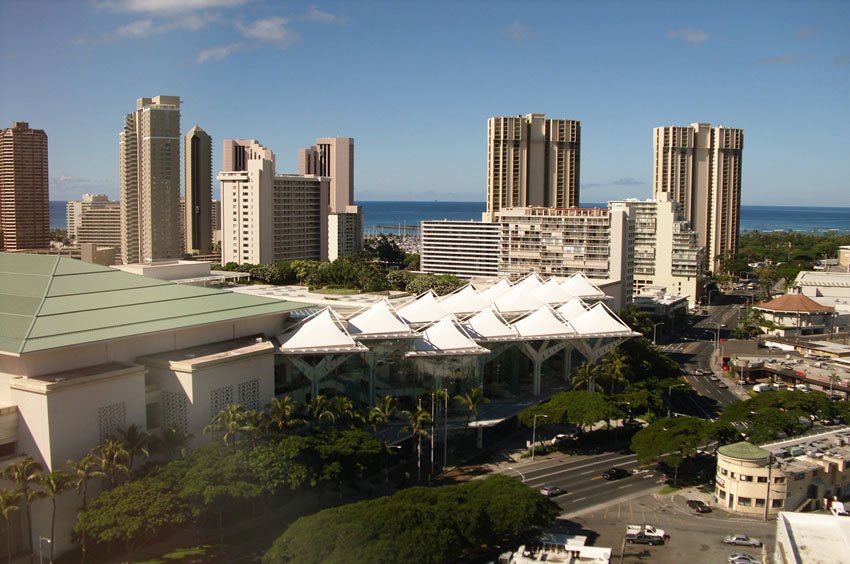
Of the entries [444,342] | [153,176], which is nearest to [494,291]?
[444,342]

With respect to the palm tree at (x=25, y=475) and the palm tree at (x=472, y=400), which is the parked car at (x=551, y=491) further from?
the palm tree at (x=25, y=475)

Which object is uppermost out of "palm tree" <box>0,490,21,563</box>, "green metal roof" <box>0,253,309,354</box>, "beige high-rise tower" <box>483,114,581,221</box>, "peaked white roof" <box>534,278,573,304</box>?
"beige high-rise tower" <box>483,114,581,221</box>

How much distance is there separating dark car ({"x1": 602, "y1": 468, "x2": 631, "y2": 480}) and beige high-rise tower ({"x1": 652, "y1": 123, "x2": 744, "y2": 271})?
243 ft

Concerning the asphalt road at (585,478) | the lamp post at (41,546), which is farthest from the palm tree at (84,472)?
the asphalt road at (585,478)

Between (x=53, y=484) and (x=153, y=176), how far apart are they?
2693 inches

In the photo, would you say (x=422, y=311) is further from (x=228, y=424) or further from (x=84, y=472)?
(x=84, y=472)

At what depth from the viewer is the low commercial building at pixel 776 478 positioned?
3319 cm

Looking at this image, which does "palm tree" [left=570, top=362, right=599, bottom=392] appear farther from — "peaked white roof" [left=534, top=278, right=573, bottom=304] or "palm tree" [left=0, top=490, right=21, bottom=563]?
"palm tree" [left=0, top=490, right=21, bottom=563]

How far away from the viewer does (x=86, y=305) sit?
33.0 meters

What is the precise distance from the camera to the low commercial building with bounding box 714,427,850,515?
33.2 m

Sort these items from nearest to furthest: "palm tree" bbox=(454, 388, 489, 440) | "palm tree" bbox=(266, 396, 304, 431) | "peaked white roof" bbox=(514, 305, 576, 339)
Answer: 1. "palm tree" bbox=(266, 396, 304, 431)
2. "palm tree" bbox=(454, 388, 489, 440)
3. "peaked white roof" bbox=(514, 305, 576, 339)

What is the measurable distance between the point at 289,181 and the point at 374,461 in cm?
6469

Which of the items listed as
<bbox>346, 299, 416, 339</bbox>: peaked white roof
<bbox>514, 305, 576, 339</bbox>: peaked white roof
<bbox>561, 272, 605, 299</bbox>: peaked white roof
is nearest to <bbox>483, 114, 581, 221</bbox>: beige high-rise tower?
<bbox>561, 272, 605, 299</bbox>: peaked white roof

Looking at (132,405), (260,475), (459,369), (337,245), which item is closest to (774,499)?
(459,369)
